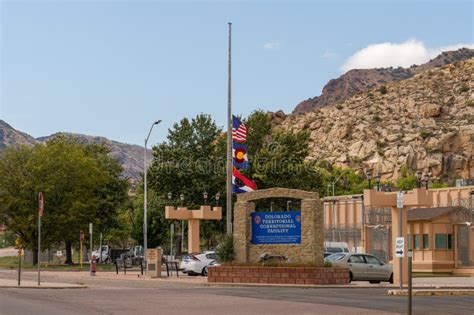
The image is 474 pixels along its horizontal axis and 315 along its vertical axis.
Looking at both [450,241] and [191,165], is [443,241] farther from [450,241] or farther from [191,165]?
[191,165]

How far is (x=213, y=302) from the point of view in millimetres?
24234

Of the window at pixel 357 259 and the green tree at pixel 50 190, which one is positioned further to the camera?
the green tree at pixel 50 190

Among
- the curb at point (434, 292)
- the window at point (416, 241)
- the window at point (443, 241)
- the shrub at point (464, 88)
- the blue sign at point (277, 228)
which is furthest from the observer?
the shrub at point (464, 88)

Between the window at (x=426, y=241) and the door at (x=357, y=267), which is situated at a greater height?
the window at (x=426, y=241)

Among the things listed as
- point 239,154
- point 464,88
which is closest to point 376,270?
point 239,154

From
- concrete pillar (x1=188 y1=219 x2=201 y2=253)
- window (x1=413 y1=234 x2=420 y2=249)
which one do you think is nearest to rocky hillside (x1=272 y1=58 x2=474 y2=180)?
window (x1=413 y1=234 x2=420 y2=249)

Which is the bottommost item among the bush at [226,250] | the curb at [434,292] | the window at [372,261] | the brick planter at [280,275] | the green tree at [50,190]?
the curb at [434,292]

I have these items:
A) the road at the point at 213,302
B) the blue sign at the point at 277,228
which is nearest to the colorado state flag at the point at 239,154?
the blue sign at the point at 277,228

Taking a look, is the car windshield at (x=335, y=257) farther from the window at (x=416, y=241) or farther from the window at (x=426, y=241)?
the window at (x=416, y=241)

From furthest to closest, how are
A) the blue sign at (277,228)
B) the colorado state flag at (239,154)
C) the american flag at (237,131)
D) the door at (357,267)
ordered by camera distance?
1. the colorado state flag at (239,154)
2. the american flag at (237,131)
3. the door at (357,267)
4. the blue sign at (277,228)

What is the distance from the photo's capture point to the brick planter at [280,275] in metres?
35.1

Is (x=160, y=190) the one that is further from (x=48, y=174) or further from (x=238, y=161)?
(x=238, y=161)

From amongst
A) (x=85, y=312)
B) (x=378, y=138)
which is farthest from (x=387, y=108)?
(x=85, y=312)

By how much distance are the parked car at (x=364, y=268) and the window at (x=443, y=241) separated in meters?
15.2
